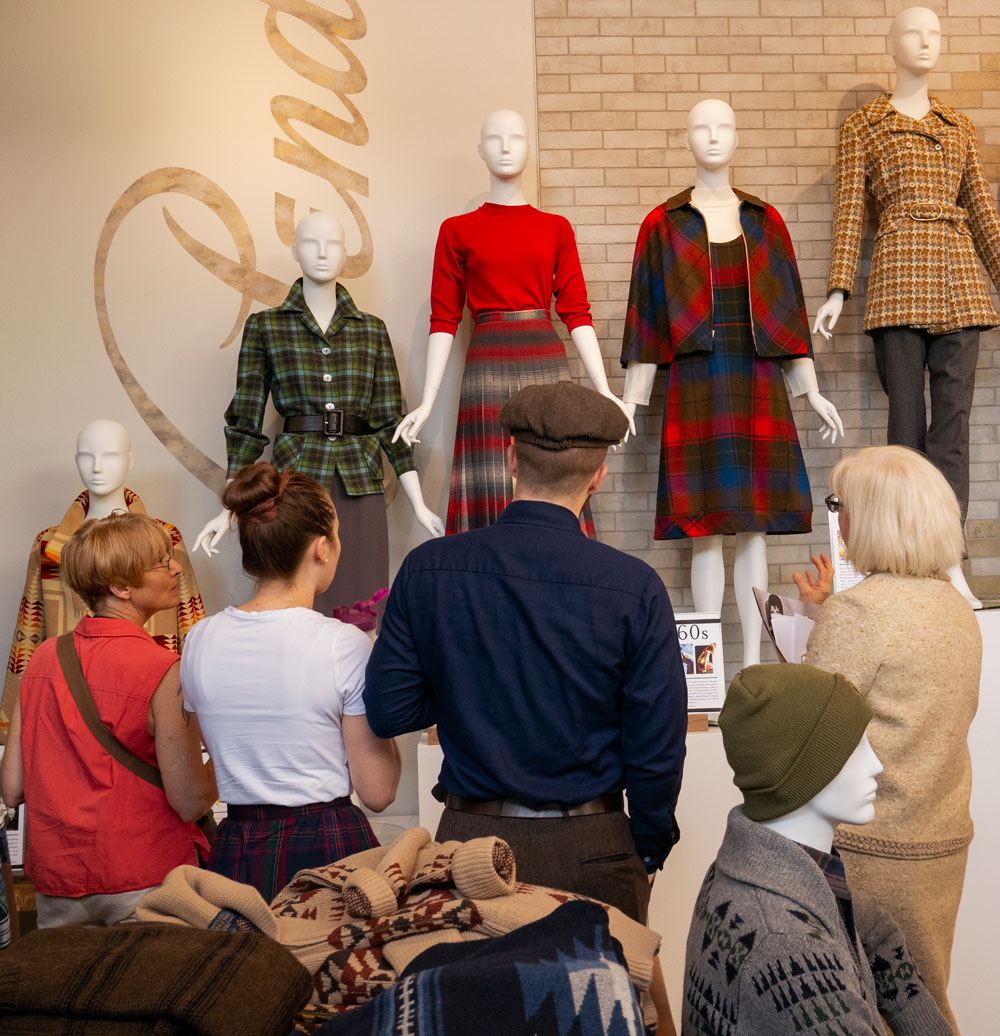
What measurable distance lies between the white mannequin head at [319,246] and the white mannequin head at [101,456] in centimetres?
86

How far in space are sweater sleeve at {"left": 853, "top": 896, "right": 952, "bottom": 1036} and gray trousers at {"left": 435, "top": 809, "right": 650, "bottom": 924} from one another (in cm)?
41

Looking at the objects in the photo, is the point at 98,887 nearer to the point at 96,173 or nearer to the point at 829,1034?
the point at 829,1034

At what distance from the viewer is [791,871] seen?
1.25m

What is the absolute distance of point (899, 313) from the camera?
3818mm

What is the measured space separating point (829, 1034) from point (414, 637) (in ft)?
2.71

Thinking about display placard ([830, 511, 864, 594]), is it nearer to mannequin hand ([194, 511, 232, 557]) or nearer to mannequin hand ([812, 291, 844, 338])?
mannequin hand ([812, 291, 844, 338])

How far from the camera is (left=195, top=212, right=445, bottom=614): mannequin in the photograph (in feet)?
12.2

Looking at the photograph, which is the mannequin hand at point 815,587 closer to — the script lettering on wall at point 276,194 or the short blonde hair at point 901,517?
the short blonde hair at point 901,517

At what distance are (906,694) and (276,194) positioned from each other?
3442mm

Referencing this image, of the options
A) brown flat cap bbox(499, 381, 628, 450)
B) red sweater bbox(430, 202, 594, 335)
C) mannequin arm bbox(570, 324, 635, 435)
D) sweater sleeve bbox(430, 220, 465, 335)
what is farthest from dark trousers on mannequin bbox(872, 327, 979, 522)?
brown flat cap bbox(499, 381, 628, 450)

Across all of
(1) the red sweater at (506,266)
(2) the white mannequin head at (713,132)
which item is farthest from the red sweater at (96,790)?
(2) the white mannequin head at (713,132)

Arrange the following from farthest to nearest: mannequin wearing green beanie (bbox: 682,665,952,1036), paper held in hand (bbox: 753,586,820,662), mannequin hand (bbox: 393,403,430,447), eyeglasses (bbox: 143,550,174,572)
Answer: mannequin hand (bbox: 393,403,430,447), paper held in hand (bbox: 753,586,820,662), eyeglasses (bbox: 143,550,174,572), mannequin wearing green beanie (bbox: 682,665,952,1036)

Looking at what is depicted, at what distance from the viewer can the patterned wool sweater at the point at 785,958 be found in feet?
3.67

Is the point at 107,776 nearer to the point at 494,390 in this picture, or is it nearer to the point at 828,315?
the point at 494,390
